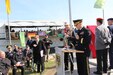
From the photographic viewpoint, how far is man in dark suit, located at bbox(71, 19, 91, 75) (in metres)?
8.45

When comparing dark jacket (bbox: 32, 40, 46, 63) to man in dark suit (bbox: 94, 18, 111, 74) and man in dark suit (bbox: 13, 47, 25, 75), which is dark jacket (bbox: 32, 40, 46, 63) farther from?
man in dark suit (bbox: 94, 18, 111, 74)

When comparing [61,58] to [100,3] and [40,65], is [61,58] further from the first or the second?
[100,3]

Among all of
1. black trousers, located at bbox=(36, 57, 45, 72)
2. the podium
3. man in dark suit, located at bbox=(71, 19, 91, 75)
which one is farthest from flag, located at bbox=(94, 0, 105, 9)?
the podium

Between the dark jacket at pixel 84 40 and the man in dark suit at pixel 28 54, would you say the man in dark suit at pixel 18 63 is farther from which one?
the dark jacket at pixel 84 40

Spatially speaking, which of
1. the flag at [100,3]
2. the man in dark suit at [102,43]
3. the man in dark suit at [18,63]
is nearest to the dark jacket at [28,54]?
the man in dark suit at [18,63]

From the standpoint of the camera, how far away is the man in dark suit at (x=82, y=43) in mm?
8453

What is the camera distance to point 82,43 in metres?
8.48

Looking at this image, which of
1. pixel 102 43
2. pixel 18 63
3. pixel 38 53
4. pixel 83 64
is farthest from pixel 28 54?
pixel 83 64

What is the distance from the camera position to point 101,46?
9.77 m

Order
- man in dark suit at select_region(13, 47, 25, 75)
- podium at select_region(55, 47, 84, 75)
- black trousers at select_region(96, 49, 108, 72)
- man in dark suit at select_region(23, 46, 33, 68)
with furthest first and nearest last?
man in dark suit at select_region(23, 46, 33, 68), man in dark suit at select_region(13, 47, 25, 75), black trousers at select_region(96, 49, 108, 72), podium at select_region(55, 47, 84, 75)

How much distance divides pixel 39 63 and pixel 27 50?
192 cm

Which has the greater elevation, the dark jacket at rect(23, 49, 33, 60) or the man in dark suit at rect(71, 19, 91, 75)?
the man in dark suit at rect(71, 19, 91, 75)

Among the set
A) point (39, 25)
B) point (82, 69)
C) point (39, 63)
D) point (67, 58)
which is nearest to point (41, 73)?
point (39, 63)

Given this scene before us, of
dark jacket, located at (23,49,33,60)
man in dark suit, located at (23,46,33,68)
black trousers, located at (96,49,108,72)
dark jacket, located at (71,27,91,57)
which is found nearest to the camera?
dark jacket, located at (71,27,91,57)
